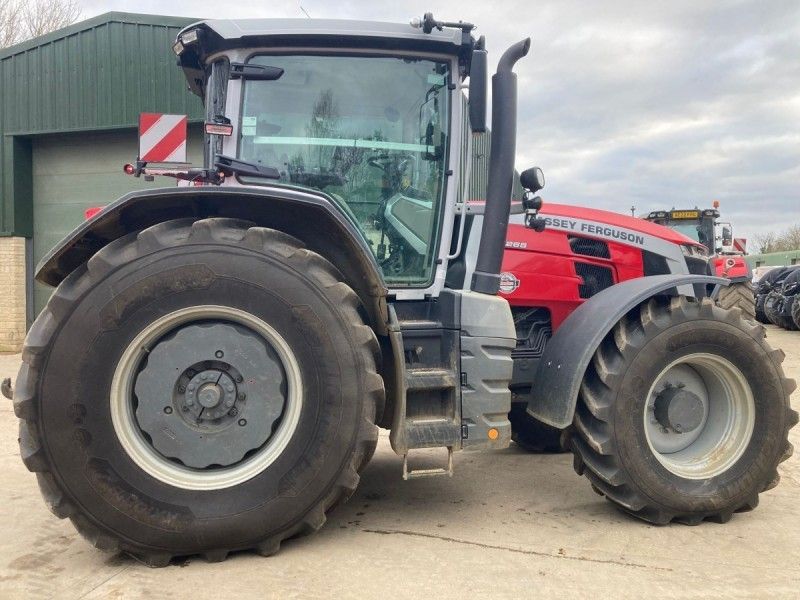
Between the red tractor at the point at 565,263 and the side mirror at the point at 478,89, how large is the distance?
1080mm

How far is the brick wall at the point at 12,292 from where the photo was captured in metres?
11.9

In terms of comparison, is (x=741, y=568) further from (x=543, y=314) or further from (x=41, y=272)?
(x=41, y=272)

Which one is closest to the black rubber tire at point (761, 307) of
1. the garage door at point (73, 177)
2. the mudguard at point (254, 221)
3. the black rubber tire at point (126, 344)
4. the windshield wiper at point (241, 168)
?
the garage door at point (73, 177)

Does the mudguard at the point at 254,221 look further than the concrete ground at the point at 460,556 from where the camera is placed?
Yes

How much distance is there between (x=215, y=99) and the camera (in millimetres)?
3492

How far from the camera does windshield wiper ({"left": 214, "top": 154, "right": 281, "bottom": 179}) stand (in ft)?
10.9

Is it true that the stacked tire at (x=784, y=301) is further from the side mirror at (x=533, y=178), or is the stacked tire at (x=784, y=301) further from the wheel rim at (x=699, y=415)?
the side mirror at (x=533, y=178)

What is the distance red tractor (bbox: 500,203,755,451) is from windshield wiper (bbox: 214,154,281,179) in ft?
5.34

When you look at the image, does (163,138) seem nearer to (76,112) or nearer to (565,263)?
(565,263)

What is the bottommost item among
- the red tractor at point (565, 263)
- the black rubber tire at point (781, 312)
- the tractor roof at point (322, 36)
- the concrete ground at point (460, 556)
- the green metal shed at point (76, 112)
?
the concrete ground at point (460, 556)

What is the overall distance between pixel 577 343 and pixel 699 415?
0.79 metres

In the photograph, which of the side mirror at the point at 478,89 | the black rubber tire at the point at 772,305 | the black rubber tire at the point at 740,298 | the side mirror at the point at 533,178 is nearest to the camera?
the side mirror at the point at 478,89

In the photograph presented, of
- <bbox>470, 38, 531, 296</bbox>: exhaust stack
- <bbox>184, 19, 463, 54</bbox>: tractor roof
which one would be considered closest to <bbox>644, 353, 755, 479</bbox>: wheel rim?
<bbox>470, 38, 531, 296</bbox>: exhaust stack

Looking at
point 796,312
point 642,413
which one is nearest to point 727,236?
point 796,312
